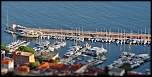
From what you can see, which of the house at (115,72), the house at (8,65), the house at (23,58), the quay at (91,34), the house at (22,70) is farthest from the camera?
the quay at (91,34)

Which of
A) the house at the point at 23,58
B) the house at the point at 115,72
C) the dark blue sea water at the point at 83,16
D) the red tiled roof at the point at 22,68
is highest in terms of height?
the dark blue sea water at the point at 83,16

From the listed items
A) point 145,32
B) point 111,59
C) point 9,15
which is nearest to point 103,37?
point 145,32

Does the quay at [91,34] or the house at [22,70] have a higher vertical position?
the quay at [91,34]

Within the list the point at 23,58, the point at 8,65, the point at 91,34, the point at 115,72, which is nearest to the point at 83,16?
the point at 91,34

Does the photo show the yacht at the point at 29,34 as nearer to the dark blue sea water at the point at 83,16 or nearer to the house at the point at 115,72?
the dark blue sea water at the point at 83,16

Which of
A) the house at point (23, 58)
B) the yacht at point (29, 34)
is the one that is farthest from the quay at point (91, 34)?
the house at point (23, 58)

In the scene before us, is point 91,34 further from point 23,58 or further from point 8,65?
point 8,65

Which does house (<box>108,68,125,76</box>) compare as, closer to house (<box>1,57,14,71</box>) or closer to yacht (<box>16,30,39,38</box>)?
house (<box>1,57,14,71</box>)

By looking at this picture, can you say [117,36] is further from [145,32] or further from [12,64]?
[12,64]

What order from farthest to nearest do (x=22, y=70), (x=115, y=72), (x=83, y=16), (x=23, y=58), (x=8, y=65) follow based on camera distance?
(x=83, y=16) → (x=23, y=58) → (x=8, y=65) → (x=22, y=70) → (x=115, y=72)
